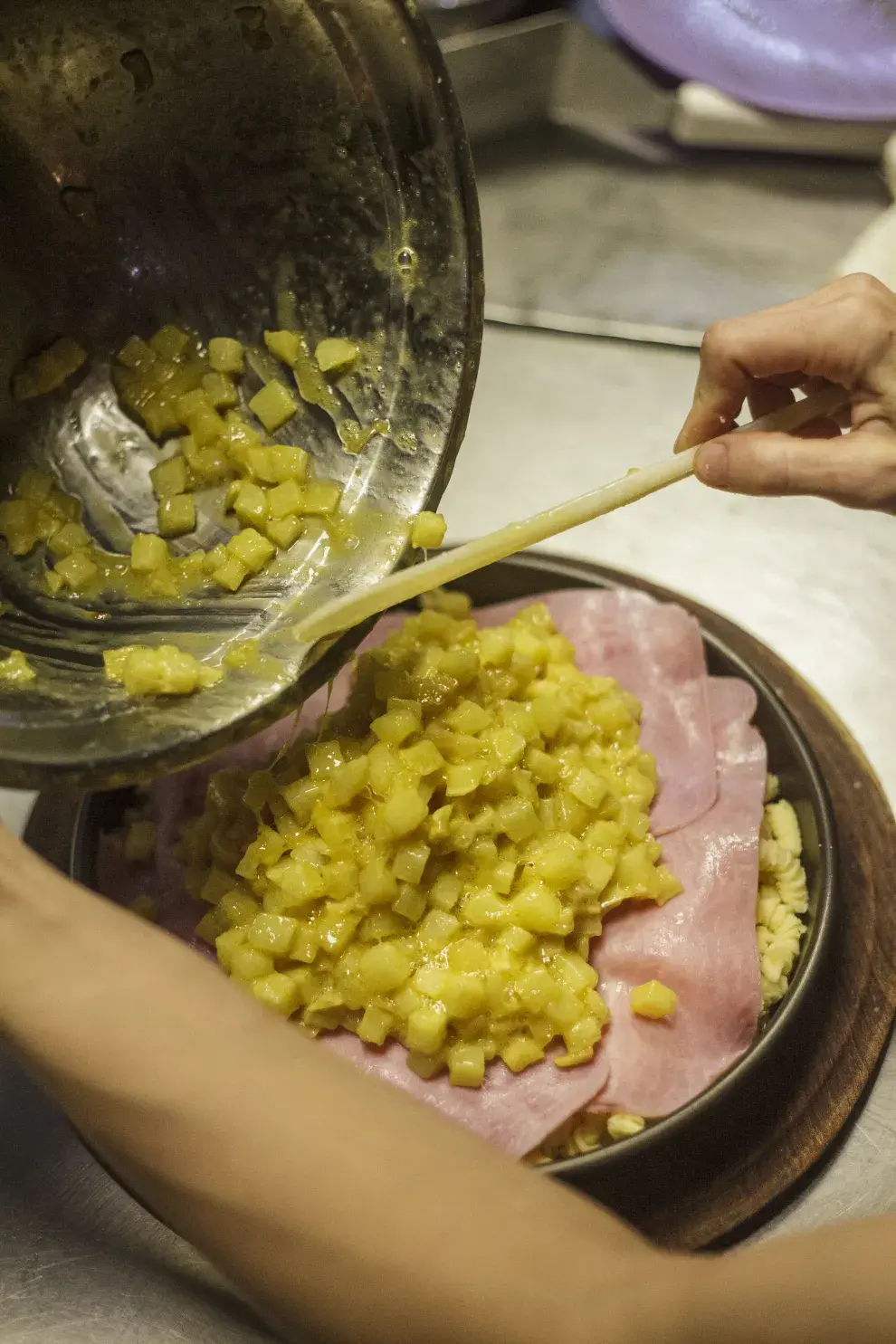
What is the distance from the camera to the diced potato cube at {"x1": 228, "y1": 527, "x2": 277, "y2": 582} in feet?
3.76

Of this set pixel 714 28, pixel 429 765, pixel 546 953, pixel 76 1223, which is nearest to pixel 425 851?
pixel 429 765

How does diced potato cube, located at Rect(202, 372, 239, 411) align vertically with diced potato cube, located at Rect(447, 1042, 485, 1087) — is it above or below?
above

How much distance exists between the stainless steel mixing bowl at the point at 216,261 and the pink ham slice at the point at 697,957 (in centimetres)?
60

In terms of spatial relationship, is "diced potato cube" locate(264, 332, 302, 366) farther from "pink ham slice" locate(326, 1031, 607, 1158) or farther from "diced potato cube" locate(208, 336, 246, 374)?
"pink ham slice" locate(326, 1031, 607, 1158)

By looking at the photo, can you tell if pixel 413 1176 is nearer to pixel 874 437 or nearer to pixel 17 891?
pixel 17 891

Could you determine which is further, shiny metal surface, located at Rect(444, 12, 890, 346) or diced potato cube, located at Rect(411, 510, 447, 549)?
shiny metal surface, located at Rect(444, 12, 890, 346)

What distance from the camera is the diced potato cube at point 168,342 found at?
1194 millimetres

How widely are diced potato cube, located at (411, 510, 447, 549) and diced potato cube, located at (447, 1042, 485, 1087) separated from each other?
24.5 inches

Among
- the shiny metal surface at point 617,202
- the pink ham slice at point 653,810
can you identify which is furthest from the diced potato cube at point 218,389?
the shiny metal surface at point 617,202

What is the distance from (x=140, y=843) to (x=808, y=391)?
3.80 feet

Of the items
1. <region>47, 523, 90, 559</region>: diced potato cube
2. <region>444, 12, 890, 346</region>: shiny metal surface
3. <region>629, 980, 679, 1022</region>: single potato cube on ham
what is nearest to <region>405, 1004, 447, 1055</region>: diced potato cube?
<region>629, 980, 679, 1022</region>: single potato cube on ham

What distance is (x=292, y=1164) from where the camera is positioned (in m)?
0.73

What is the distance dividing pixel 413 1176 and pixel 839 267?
→ 2.07m

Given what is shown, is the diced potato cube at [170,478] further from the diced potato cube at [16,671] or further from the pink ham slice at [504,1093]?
the pink ham slice at [504,1093]
